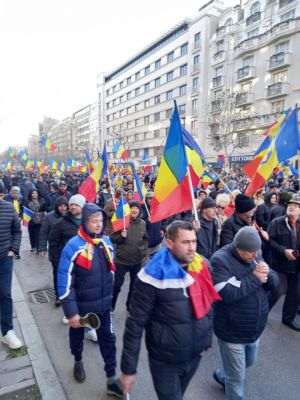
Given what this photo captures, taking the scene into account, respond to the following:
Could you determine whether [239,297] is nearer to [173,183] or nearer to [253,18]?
[173,183]

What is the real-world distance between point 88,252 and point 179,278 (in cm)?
123

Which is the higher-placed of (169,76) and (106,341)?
(169,76)

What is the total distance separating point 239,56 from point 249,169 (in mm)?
34784

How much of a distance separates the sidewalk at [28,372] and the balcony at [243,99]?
35529 mm

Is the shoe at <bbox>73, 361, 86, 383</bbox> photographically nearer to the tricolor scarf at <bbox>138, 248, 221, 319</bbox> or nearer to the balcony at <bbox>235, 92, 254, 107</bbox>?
the tricolor scarf at <bbox>138, 248, 221, 319</bbox>

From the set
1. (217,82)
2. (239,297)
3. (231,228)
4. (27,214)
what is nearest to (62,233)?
(231,228)

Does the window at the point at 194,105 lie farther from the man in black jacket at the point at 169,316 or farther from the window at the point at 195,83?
the man in black jacket at the point at 169,316

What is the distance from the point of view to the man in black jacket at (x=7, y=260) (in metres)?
3.83

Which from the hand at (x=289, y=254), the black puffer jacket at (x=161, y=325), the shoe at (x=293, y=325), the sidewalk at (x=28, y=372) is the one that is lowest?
the shoe at (x=293, y=325)

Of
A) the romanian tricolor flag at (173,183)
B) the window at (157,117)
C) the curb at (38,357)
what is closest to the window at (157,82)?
the window at (157,117)

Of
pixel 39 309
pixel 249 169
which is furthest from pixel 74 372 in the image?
pixel 249 169

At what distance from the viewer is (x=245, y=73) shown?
35656 millimetres

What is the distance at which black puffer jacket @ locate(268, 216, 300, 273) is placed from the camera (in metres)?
4.43

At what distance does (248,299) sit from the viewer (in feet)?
8.46
